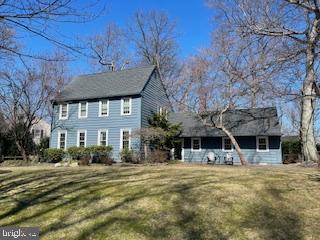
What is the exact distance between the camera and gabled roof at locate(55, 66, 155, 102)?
27312 millimetres

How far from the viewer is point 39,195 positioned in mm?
8984

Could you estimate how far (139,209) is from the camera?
730 centimetres

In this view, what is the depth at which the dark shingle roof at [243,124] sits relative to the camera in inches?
977

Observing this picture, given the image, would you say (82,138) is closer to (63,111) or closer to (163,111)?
(63,111)

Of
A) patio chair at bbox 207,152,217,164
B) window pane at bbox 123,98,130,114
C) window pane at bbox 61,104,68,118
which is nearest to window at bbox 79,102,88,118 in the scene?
window pane at bbox 61,104,68,118

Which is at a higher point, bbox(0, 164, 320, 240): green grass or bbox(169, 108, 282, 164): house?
bbox(169, 108, 282, 164): house

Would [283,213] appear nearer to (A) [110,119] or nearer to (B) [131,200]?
(B) [131,200]

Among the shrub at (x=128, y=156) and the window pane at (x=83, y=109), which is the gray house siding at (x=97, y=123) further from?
the shrub at (x=128, y=156)

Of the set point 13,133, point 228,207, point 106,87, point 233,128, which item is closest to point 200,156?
point 233,128

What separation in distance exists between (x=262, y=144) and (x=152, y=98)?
9.49m

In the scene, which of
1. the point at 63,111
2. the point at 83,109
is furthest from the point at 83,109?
the point at 63,111

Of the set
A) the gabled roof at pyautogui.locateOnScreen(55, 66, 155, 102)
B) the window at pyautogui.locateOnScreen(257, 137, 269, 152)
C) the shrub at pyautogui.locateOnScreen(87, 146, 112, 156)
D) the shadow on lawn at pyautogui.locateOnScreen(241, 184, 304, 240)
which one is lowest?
the shadow on lawn at pyautogui.locateOnScreen(241, 184, 304, 240)

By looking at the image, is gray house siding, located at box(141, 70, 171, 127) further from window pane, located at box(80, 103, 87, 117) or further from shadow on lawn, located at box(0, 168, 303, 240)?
shadow on lawn, located at box(0, 168, 303, 240)

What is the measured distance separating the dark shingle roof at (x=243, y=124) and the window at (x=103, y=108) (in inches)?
248
